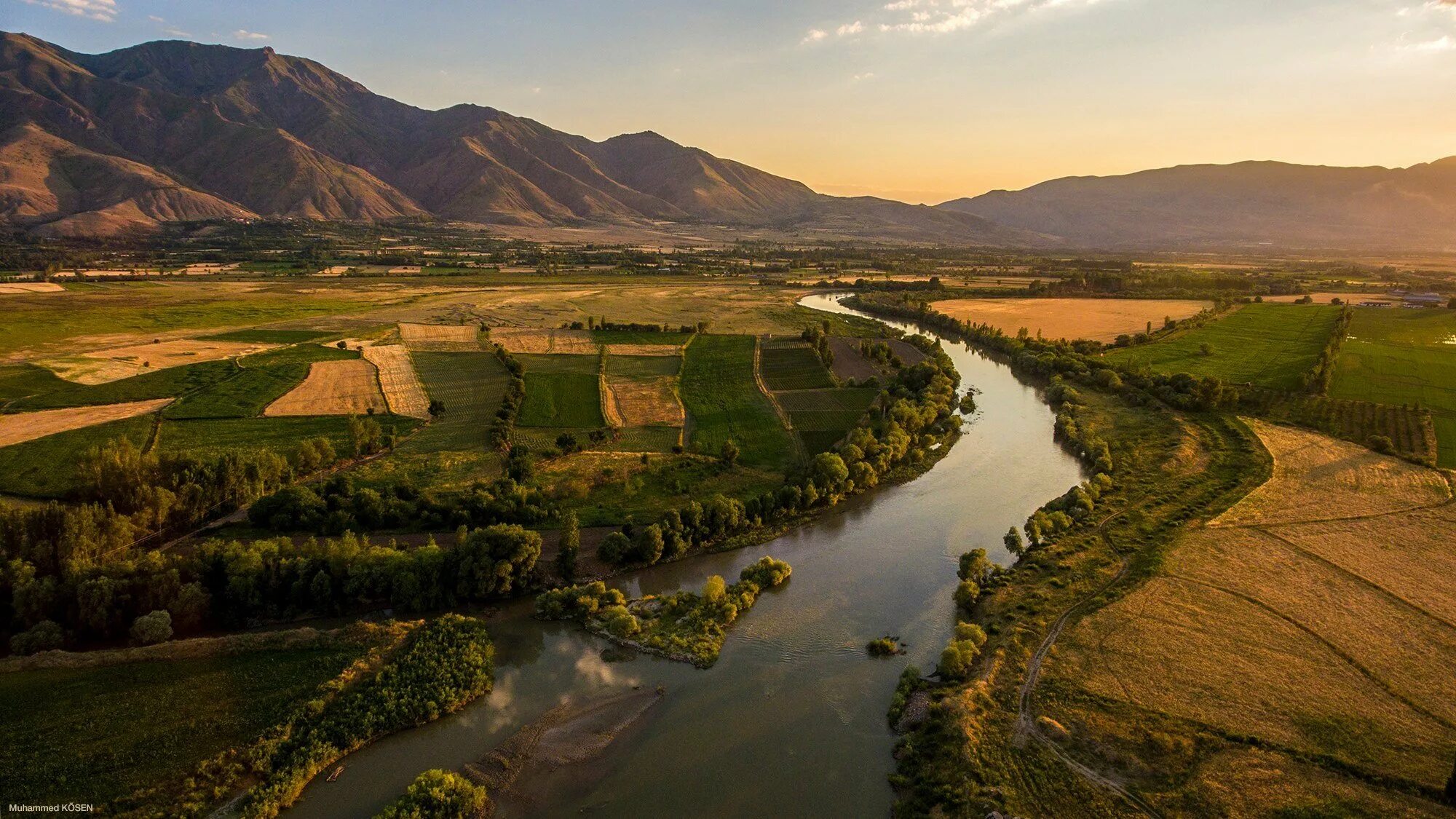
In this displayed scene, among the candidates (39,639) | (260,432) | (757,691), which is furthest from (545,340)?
(757,691)

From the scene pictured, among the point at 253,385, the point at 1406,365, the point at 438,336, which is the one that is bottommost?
the point at 253,385

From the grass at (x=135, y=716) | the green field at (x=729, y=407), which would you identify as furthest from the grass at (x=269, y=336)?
the grass at (x=135, y=716)

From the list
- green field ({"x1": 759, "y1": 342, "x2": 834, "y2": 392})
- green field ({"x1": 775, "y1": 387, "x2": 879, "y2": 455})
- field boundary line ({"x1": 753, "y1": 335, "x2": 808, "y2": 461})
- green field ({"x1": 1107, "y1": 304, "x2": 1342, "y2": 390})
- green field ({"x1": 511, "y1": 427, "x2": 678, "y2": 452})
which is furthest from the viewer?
green field ({"x1": 1107, "y1": 304, "x2": 1342, "y2": 390})

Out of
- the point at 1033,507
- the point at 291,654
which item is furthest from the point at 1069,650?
the point at 291,654

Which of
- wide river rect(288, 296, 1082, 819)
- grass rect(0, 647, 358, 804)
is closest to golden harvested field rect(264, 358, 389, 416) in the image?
grass rect(0, 647, 358, 804)

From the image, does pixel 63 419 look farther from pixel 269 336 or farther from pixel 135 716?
pixel 135 716

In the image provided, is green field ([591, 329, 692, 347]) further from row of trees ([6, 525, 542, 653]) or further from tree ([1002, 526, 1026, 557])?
row of trees ([6, 525, 542, 653])

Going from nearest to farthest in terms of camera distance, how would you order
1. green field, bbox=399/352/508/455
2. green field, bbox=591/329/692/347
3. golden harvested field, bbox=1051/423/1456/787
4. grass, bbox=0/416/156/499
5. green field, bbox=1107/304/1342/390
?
golden harvested field, bbox=1051/423/1456/787 < grass, bbox=0/416/156/499 < green field, bbox=399/352/508/455 < green field, bbox=1107/304/1342/390 < green field, bbox=591/329/692/347
